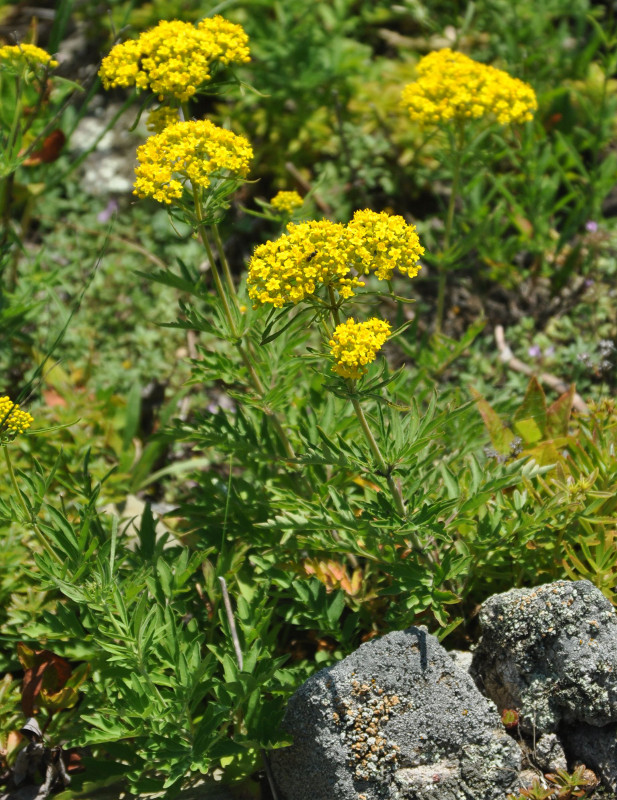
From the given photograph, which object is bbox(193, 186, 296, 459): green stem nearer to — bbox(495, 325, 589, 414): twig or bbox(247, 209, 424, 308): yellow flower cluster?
bbox(247, 209, 424, 308): yellow flower cluster

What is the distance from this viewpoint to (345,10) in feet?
18.6

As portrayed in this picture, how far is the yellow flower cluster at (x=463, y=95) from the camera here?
11.3 ft

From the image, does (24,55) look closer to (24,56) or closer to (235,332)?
(24,56)

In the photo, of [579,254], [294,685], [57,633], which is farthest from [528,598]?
[579,254]

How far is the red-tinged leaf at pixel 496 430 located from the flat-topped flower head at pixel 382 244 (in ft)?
3.89

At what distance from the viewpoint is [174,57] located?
2656 mm

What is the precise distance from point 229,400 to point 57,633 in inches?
80.6

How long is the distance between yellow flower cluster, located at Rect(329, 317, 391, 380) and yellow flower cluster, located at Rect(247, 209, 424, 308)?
0.11 metres

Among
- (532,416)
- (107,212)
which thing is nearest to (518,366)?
(532,416)

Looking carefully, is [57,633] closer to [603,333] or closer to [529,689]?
[529,689]

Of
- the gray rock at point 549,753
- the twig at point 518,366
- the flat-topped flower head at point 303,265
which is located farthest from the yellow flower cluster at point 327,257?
the twig at point 518,366

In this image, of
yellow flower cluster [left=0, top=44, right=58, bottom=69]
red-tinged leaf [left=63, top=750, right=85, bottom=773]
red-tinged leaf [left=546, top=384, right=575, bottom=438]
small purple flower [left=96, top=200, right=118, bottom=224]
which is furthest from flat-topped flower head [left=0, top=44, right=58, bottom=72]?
red-tinged leaf [left=63, top=750, right=85, bottom=773]

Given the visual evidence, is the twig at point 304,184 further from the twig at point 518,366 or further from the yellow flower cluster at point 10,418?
the yellow flower cluster at point 10,418

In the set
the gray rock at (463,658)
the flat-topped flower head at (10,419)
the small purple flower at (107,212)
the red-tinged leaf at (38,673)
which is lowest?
the red-tinged leaf at (38,673)
